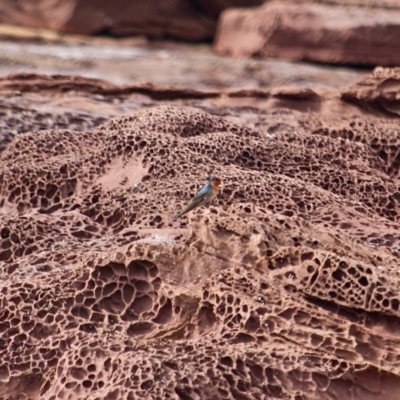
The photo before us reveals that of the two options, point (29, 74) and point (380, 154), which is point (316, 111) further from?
point (29, 74)

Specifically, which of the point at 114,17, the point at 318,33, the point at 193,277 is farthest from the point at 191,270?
the point at 114,17

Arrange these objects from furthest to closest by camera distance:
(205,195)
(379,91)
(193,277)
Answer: (379,91) < (205,195) < (193,277)

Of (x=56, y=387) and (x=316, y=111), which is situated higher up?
(x=316, y=111)

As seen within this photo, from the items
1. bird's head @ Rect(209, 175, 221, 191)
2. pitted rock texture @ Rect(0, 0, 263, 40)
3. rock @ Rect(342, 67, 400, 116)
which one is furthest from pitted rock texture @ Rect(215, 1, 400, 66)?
bird's head @ Rect(209, 175, 221, 191)

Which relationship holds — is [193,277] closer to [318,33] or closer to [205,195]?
[205,195]

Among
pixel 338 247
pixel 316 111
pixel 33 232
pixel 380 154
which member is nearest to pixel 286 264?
pixel 338 247

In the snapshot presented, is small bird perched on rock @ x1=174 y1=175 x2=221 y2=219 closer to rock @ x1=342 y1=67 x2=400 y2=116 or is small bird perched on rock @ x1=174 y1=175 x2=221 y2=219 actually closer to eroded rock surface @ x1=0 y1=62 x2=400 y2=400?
eroded rock surface @ x1=0 y1=62 x2=400 y2=400

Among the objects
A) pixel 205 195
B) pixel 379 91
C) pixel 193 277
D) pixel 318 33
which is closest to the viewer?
pixel 193 277
